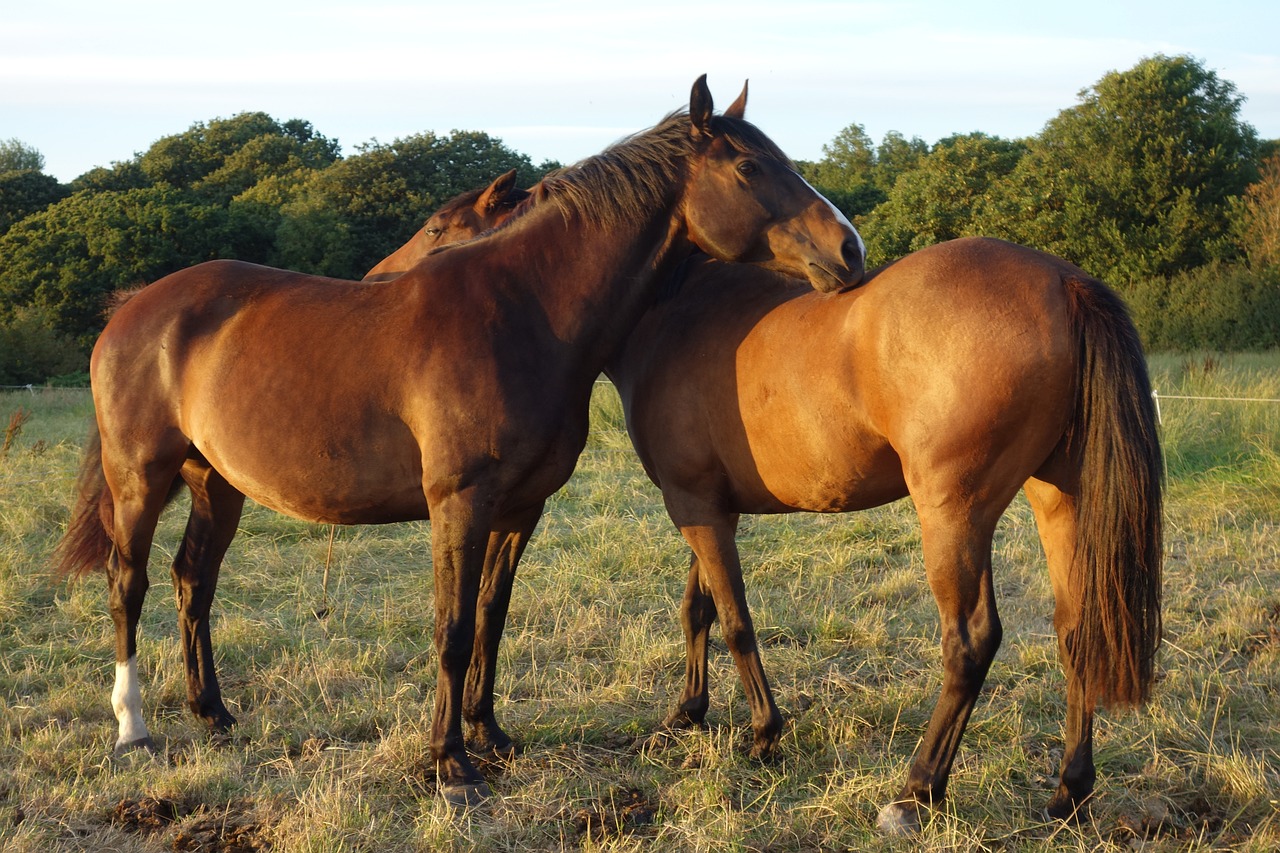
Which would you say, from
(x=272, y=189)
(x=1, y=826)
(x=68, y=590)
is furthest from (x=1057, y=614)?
(x=272, y=189)

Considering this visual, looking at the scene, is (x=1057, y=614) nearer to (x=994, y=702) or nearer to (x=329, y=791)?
(x=994, y=702)

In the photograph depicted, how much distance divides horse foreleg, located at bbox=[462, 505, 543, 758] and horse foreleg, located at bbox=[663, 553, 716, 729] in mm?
675

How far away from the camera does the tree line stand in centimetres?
2156

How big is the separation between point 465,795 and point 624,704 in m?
0.98

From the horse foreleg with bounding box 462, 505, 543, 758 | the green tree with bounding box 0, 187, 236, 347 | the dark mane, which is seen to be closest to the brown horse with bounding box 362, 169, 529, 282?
the dark mane

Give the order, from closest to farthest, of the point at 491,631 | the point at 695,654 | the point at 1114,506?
the point at 1114,506, the point at 491,631, the point at 695,654

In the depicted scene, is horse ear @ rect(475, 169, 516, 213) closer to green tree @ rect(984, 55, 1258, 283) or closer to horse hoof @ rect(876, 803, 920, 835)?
horse hoof @ rect(876, 803, 920, 835)

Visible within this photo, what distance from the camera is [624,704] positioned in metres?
4.15

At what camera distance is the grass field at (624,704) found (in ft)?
10.1

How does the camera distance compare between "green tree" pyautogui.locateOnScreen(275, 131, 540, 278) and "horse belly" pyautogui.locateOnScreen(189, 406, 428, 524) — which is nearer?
"horse belly" pyautogui.locateOnScreen(189, 406, 428, 524)

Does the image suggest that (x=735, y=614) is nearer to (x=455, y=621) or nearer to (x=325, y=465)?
(x=455, y=621)

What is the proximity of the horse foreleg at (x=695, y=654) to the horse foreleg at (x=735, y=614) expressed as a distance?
30 cm

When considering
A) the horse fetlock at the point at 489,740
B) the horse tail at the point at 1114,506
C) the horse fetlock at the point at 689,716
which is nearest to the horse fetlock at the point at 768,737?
the horse fetlock at the point at 689,716

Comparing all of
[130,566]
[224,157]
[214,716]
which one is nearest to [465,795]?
[214,716]
